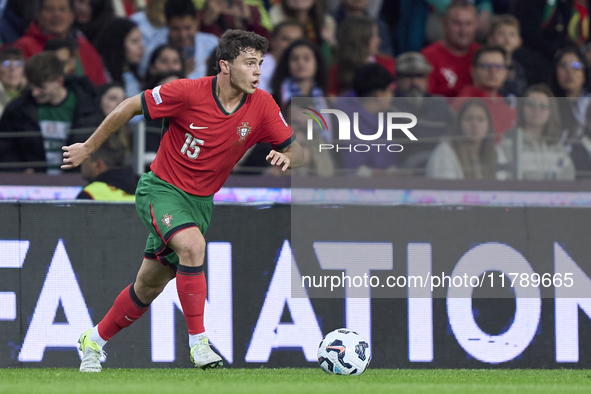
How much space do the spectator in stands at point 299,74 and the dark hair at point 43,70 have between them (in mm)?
1963

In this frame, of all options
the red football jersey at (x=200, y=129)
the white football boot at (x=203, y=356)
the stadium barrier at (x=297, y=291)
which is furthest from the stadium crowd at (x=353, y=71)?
the white football boot at (x=203, y=356)

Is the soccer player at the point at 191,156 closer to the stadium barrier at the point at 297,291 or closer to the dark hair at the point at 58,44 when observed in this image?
the stadium barrier at the point at 297,291

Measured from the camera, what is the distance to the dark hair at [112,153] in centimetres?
674

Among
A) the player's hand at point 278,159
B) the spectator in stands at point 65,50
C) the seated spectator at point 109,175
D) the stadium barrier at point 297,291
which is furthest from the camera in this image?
the spectator in stands at point 65,50

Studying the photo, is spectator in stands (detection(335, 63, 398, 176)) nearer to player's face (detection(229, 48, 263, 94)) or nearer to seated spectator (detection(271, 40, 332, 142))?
seated spectator (detection(271, 40, 332, 142))

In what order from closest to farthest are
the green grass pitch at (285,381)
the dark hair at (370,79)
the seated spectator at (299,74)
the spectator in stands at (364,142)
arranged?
the green grass pitch at (285,381) < the spectator in stands at (364,142) < the dark hair at (370,79) < the seated spectator at (299,74)

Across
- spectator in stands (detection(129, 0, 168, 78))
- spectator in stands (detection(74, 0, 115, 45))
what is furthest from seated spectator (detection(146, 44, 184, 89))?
spectator in stands (detection(74, 0, 115, 45))

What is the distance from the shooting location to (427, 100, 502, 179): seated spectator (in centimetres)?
670

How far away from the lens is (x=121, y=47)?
8.77 meters

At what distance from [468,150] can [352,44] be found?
2711mm

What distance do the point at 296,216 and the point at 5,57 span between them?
12.2 feet

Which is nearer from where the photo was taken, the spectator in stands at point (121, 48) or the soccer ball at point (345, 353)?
the soccer ball at point (345, 353)

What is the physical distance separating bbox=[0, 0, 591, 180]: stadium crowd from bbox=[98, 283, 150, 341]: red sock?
167cm

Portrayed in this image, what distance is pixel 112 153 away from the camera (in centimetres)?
680
